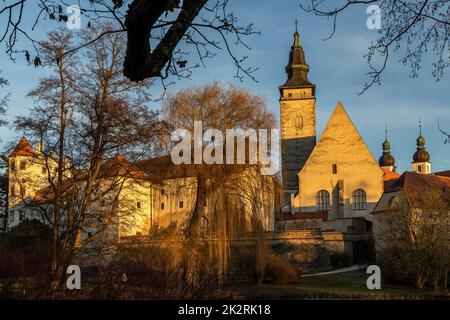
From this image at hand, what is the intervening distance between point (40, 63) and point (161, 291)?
11.0 meters

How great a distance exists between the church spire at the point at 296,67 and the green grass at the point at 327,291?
3779cm

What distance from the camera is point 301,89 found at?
67.3 metres

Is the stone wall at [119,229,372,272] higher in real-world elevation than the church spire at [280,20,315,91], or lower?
lower

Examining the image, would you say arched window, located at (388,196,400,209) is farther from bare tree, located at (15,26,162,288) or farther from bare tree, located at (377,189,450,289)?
bare tree, located at (15,26,162,288)

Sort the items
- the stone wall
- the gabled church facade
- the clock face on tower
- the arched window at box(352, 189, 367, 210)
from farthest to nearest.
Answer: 1. the clock face on tower
2. the arched window at box(352, 189, 367, 210)
3. the gabled church facade
4. the stone wall

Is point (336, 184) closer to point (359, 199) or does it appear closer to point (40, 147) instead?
point (359, 199)

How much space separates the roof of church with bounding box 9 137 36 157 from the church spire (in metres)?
49.7

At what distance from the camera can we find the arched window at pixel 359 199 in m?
50.1

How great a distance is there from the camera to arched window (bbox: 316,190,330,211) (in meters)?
51.2

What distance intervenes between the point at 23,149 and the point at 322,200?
35.8m

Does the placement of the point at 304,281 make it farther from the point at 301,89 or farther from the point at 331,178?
the point at 301,89

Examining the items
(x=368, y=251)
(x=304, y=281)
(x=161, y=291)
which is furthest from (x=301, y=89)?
(x=161, y=291)

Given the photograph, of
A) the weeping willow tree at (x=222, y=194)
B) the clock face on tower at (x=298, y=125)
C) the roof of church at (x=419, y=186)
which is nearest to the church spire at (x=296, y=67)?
the clock face on tower at (x=298, y=125)

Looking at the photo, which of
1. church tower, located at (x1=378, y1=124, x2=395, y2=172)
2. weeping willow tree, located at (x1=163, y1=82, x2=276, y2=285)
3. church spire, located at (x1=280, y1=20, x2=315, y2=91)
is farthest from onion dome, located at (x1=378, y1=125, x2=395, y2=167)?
weeping willow tree, located at (x1=163, y1=82, x2=276, y2=285)
